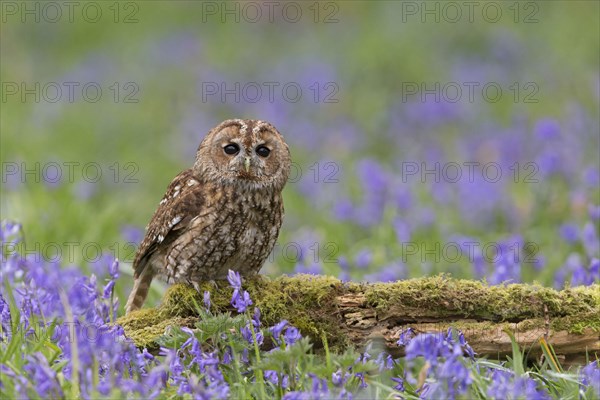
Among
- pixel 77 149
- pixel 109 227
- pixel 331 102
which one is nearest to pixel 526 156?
pixel 331 102

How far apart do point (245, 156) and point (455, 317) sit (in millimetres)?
1418

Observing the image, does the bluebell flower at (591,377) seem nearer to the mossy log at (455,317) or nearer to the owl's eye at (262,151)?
the mossy log at (455,317)

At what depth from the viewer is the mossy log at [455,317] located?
4.46 metres

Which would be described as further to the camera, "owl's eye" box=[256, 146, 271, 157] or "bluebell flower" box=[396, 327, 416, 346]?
"owl's eye" box=[256, 146, 271, 157]

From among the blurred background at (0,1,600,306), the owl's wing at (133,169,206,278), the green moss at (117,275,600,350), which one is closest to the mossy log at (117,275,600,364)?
the green moss at (117,275,600,350)

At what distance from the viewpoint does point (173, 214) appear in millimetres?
5184

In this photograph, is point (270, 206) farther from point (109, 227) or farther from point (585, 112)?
point (585, 112)

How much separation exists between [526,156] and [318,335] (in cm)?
612

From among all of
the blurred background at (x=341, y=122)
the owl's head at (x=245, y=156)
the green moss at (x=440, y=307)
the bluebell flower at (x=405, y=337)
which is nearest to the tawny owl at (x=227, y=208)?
the owl's head at (x=245, y=156)

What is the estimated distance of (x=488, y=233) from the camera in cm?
791

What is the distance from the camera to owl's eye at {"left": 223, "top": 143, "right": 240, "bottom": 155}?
5160 mm

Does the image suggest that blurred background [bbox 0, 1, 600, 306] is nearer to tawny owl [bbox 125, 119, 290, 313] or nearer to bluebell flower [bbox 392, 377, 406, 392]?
tawny owl [bbox 125, 119, 290, 313]

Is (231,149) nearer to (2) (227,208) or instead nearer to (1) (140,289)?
(2) (227,208)

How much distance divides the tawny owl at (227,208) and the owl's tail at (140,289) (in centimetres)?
33
